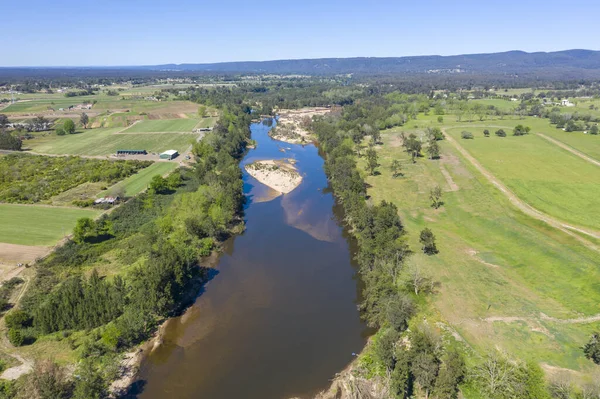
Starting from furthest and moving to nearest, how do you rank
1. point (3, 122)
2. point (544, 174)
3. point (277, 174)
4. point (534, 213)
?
point (3, 122), point (277, 174), point (544, 174), point (534, 213)

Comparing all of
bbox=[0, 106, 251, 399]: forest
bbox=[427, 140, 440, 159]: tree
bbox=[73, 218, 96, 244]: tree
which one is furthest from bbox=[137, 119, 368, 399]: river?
bbox=[427, 140, 440, 159]: tree

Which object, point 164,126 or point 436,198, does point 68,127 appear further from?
point 436,198

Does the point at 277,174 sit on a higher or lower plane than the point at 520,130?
lower

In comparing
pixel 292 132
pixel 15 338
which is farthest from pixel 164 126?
pixel 15 338

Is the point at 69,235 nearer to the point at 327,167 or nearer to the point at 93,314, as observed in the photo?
the point at 93,314

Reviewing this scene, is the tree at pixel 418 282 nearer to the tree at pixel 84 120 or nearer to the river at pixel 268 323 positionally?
the river at pixel 268 323

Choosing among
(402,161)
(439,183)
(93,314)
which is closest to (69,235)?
(93,314)

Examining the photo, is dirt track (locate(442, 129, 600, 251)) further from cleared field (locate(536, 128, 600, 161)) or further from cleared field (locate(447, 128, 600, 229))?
cleared field (locate(536, 128, 600, 161))
